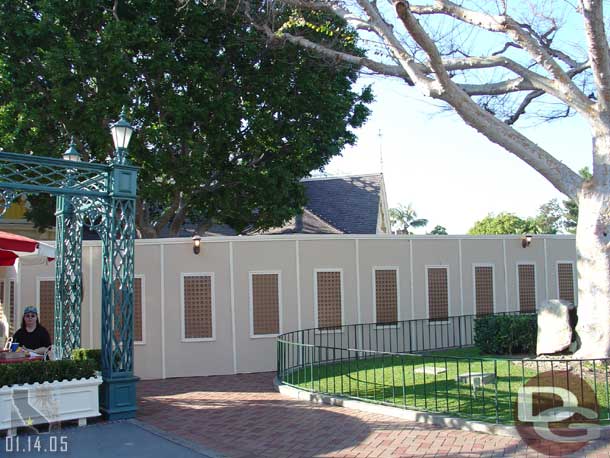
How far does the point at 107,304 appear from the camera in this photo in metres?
9.48

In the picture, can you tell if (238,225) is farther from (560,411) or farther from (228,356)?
(560,411)

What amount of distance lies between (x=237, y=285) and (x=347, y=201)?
588 inches

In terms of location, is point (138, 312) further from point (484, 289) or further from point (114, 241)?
point (484, 289)

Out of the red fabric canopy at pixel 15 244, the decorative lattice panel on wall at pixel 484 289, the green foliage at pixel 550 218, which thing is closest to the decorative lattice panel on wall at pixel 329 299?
the decorative lattice panel on wall at pixel 484 289

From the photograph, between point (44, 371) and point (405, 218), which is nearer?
point (44, 371)

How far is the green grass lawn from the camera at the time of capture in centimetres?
828

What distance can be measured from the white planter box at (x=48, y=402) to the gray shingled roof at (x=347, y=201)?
1704 cm

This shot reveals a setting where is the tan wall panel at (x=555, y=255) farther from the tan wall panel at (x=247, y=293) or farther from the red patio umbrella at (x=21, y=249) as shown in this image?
the red patio umbrella at (x=21, y=249)

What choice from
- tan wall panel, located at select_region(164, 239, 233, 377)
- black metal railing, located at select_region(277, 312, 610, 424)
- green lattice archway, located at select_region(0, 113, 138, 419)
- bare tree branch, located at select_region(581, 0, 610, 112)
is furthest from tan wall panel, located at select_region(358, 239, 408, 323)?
green lattice archway, located at select_region(0, 113, 138, 419)

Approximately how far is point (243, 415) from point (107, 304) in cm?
270

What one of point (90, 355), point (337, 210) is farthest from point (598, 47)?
point (337, 210)

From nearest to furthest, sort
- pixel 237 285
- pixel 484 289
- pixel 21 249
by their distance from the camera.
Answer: pixel 21 249 < pixel 237 285 < pixel 484 289

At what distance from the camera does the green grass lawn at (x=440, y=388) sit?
8.28 meters

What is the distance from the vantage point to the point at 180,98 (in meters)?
15.8
